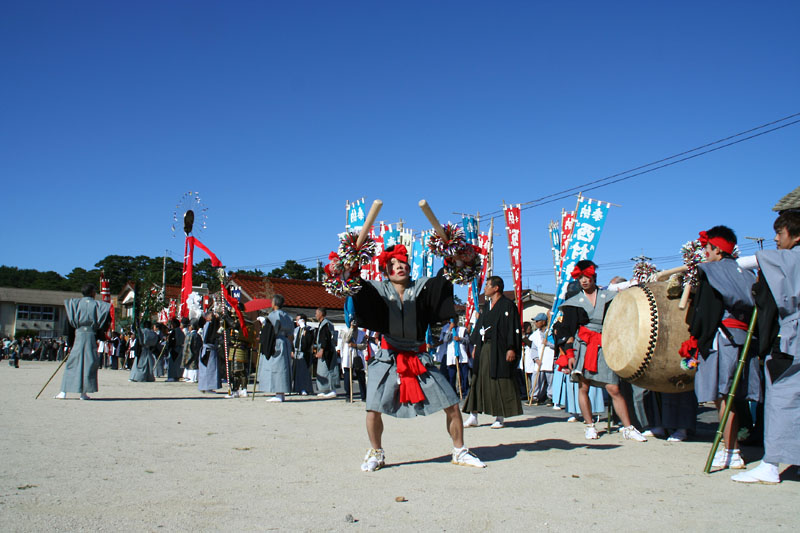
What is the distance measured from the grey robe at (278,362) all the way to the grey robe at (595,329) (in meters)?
5.67

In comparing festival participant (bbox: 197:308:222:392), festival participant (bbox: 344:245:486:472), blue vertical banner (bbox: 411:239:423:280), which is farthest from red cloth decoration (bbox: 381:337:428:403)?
blue vertical banner (bbox: 411:239:423:280)

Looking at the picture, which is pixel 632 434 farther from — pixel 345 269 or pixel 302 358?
pixel 302 358

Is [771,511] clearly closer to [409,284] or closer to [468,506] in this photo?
[468,506]

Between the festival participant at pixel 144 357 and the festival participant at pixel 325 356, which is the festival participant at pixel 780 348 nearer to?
the festival participant at pixel 325 356

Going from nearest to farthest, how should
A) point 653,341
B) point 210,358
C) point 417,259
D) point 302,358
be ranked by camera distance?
point 653,341 < point 210,358 < point 302,358 < point 417,259

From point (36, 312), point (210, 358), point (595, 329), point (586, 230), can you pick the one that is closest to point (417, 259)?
point (586, 230)

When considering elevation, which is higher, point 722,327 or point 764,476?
point 722,327

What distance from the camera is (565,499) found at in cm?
386

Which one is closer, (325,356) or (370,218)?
(370,218)

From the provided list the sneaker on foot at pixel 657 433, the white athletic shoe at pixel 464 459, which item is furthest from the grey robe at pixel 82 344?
the sneaker on foot at pixel 657 433

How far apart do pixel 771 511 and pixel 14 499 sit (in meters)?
4.44

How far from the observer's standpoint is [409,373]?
4.83m

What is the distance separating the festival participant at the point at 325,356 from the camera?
12523mm

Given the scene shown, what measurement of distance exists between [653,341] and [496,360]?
211 cm
